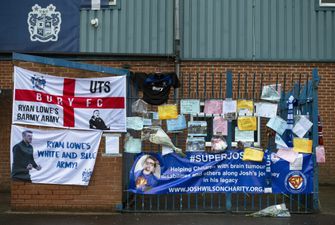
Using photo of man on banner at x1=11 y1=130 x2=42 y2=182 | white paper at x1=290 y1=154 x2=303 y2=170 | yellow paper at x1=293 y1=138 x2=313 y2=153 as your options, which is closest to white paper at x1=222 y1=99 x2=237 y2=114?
yellow paper at x1=293 y1=138 x2=313 y2=153

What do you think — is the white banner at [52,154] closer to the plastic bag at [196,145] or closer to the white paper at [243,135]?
the plastic bag at [196,145]

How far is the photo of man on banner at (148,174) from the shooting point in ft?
28.1

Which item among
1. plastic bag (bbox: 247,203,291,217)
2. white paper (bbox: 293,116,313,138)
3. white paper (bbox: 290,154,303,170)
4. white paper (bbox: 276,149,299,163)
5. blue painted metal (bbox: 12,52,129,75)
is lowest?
plastic bag (bbox: 247,203,291,217)

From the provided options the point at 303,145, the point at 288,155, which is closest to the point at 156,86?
the point at 288,155

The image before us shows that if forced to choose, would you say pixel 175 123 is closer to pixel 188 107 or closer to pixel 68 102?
pixel 188 107

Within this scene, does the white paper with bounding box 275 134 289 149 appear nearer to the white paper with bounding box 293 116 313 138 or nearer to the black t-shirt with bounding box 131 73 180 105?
the white paper with bounding box 293 116 313 138

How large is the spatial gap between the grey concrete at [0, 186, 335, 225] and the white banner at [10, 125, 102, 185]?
26.5 inches

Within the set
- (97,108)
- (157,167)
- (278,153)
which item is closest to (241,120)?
(278,153)

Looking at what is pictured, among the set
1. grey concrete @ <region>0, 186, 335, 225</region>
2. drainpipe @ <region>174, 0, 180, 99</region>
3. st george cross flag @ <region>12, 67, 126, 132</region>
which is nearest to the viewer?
grey concrete @ <region>0, 186, 335, 225</region>

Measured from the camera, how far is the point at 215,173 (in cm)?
859

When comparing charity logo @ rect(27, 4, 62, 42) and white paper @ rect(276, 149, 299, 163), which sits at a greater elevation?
charity logo @ rect(27, 4, 62, 42)

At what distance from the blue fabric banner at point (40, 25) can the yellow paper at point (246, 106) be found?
211 inches

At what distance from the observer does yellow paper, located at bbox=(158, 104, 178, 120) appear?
861 cm

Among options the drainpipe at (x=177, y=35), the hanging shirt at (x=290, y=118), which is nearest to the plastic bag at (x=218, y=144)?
the hanging shirt at (x=290, y=118)
